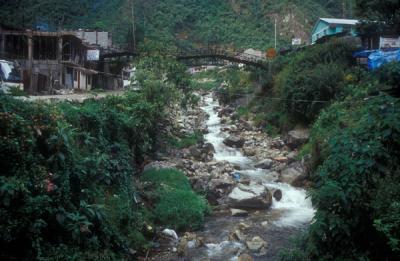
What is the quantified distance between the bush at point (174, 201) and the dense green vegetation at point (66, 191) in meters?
0.05

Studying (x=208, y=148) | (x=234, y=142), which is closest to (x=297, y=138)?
(x=234, y=142)

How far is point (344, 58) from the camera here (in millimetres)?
25375

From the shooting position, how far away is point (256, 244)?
1173 cm

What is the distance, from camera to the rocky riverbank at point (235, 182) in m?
11.7

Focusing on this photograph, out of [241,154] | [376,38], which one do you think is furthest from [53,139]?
[376,38]

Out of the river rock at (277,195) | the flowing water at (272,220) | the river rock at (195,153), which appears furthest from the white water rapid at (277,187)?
the river rock at (195,153)

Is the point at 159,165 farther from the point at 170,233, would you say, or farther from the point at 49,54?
the point at 49,54

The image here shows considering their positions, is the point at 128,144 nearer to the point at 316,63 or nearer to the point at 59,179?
the point at 59,179

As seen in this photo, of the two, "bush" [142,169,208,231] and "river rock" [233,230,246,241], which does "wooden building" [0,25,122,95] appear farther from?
"river rock" [233,230,246,241]

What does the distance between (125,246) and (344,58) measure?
20.7 metres

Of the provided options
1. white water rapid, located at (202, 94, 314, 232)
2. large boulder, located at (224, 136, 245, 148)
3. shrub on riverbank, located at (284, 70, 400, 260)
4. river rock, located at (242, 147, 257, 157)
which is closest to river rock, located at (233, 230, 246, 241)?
white water rapid, located at (202, 94, 314, 232)

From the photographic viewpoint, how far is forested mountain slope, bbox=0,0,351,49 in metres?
54.7

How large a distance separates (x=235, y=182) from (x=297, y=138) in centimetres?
741

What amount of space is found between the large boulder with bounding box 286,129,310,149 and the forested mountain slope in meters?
33.3
